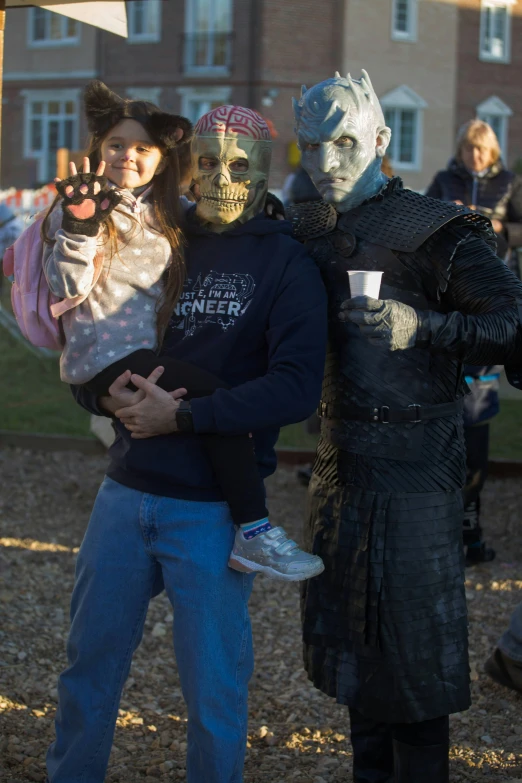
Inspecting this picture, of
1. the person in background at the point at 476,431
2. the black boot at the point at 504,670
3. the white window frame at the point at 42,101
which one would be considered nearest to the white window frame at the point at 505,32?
the white window frame at the point at 42,101

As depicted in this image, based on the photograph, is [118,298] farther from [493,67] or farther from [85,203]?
[493,67]

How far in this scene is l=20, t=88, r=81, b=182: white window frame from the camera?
1062 inches

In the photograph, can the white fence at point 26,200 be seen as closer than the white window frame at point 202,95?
Yes

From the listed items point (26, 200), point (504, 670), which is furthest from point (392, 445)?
point (26, 200)

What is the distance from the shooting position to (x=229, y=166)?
2.51 meters

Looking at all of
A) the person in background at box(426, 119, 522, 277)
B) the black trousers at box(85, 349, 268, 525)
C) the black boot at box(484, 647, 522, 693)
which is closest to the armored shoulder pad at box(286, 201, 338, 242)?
the black trousers at box(85, 349, 268, 525)

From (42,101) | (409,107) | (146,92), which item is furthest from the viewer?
(42,101)

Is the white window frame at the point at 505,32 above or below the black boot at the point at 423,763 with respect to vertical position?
above

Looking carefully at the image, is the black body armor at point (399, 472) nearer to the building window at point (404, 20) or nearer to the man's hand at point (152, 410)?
the man's hand at point (152, 410)

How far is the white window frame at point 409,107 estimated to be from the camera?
25109 mm

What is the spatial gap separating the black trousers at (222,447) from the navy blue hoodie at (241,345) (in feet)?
0.15

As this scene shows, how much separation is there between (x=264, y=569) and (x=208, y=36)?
24689 millimetres

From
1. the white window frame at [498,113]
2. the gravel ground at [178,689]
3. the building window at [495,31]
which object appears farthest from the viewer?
the building window at [495,31]

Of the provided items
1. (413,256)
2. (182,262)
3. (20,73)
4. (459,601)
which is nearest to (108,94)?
(182,262)
